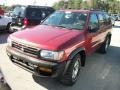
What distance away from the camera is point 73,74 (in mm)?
4777

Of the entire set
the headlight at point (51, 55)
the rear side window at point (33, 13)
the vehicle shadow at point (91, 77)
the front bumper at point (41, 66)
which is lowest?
the vehicle shadow at point (91, 77)

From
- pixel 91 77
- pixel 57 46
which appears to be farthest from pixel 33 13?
pixel 57 46

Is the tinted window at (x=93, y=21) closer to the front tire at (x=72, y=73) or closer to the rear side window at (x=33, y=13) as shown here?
the front tire at (x=72, y=73)

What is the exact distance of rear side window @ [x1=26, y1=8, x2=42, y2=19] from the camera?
10664 millimetres

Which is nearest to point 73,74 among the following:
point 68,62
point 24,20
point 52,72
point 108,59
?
point 68,62

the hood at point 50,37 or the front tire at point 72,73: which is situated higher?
the hood at point 50,37

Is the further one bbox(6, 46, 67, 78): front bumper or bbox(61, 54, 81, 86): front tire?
bbox(61, 54, 81, 86): front tire

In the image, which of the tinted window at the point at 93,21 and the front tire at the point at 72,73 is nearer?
the front tire at the point at 72,73

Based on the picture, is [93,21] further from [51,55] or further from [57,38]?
[51,55]

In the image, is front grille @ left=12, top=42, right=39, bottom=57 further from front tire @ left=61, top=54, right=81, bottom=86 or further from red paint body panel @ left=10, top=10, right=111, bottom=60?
front tire @ left=61, top=54, right=81, bottom=86

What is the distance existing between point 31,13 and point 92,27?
6.05 meters

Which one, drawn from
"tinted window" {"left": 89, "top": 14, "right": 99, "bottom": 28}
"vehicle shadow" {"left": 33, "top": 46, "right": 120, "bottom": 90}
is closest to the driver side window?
"tinted window" {"left": 89, "top": 14, "right": 99, "bottom": 28}

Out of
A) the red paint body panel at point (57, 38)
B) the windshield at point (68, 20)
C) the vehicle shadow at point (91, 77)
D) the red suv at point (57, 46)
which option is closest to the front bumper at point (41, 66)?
the red suv at point (57, 46)

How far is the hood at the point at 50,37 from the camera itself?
13.8 ft
